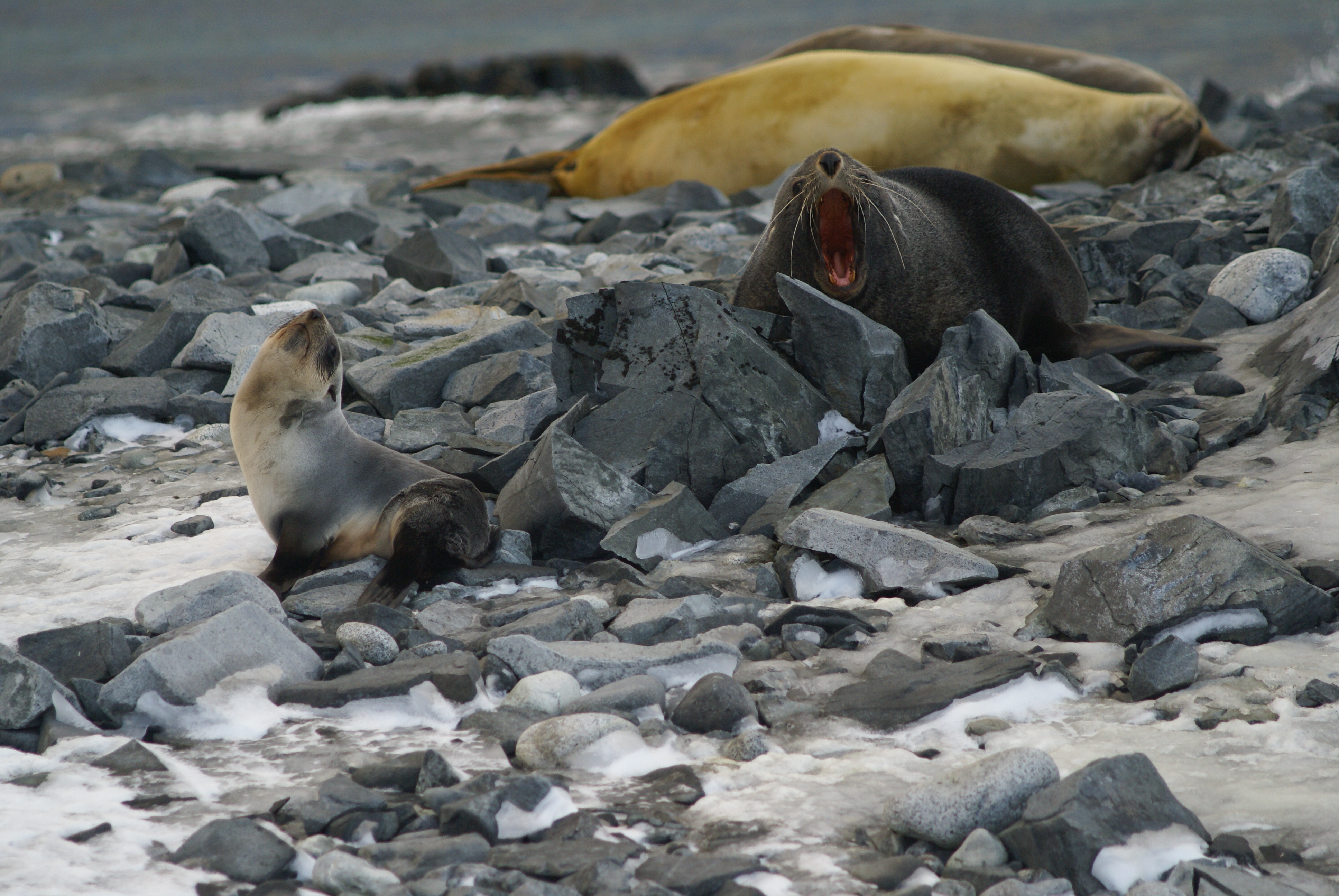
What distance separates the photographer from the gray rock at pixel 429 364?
468 centimetres

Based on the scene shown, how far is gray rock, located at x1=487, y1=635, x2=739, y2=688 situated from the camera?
2.58m

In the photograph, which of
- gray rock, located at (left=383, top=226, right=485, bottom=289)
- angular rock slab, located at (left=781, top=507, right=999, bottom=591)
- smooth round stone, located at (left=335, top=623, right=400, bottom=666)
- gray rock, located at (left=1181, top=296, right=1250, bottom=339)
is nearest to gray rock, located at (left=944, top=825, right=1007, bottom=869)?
angular rock slab, located at (left=781, top=507, right=999, bottom=591)

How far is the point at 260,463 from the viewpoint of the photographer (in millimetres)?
3732

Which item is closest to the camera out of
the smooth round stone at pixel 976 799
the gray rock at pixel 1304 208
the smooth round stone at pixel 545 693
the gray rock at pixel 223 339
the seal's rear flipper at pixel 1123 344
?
the smooth round stone at pixel 976 799

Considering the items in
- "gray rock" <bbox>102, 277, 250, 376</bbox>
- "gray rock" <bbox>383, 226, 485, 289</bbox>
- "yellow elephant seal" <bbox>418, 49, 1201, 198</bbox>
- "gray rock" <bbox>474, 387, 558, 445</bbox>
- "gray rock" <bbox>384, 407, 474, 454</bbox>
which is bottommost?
"gray rock" <bbox>384, 407, 474, 454</bbox>

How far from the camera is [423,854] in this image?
6.28ft

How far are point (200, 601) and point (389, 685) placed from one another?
0.73m

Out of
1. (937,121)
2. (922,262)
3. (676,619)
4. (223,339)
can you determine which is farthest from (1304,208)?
(223,339)

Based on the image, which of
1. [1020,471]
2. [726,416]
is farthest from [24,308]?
[1020,471]

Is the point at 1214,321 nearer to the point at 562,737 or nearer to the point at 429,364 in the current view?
the point at 429,364

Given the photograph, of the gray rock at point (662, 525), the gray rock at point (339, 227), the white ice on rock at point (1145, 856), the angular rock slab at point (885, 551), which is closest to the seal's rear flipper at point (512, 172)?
the gray rock at point (339, 227)

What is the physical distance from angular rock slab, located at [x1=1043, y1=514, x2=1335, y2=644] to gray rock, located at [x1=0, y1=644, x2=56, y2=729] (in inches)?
84.9

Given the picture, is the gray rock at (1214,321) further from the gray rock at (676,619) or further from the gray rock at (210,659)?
the gray rock at (210,659)

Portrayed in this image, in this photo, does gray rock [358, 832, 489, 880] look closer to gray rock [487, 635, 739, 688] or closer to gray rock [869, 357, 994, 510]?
gray rock [487, 635, 739, 688]
